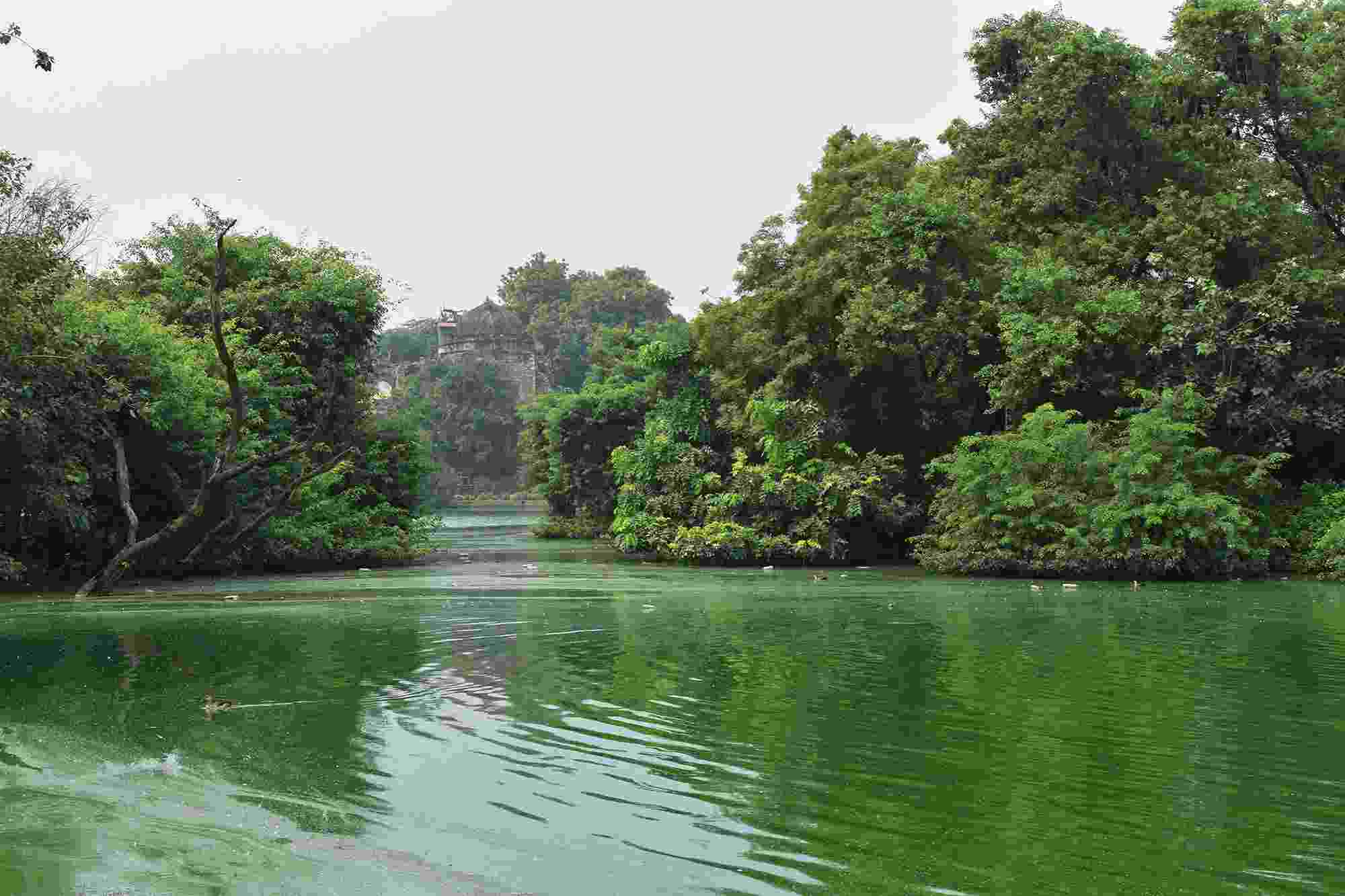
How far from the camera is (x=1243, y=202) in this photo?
85.7 ft

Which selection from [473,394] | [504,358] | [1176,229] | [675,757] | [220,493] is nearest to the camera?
[675,757]

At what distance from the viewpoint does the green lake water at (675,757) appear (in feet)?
19.0

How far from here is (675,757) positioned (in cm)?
809

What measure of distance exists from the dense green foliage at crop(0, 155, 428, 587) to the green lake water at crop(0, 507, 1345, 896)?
5866 millimetres

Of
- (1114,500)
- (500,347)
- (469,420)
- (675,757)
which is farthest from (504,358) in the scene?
(675,757)

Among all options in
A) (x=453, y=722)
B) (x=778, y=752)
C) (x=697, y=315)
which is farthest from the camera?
(x=697, y=315)

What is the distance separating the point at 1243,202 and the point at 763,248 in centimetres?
1149

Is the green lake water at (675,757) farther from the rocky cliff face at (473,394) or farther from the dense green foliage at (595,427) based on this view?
the rocky cliff face at (473,394)

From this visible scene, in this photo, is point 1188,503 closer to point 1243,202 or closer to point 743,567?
point 1243,202

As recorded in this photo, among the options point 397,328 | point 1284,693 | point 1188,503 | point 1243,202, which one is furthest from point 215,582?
point 397,328

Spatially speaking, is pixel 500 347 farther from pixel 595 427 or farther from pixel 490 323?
Result: pixel 595 427

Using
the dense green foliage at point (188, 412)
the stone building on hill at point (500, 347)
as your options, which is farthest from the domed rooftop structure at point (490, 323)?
the dense green foliage at point (188, 412)

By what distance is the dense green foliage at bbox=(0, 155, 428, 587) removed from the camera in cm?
2094

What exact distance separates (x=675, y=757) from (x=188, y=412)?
19.8 metres
